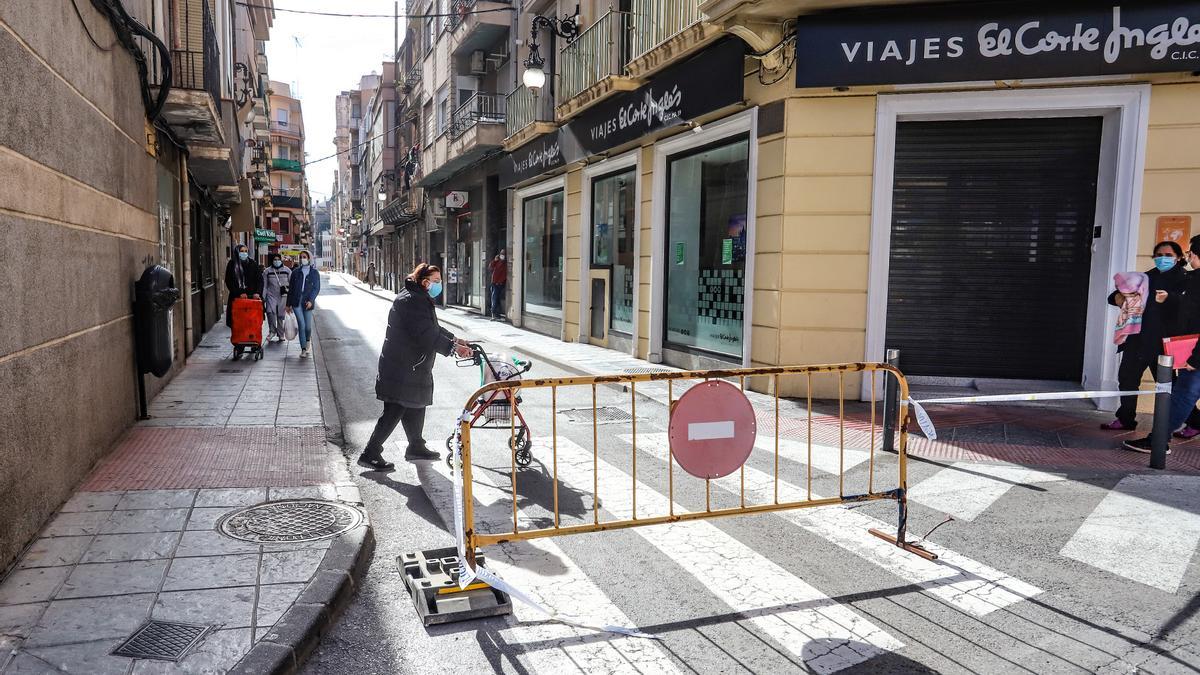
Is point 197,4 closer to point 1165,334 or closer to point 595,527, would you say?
point 595,527

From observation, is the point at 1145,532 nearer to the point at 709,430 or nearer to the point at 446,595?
the point at 709,430

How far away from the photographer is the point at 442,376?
12375 mm

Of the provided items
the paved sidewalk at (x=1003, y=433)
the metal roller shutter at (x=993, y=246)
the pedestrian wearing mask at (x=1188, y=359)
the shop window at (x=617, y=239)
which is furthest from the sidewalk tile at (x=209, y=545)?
the shop window at (x=617, y=239)

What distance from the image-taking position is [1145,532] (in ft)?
17.4

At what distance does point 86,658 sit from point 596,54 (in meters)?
14.4

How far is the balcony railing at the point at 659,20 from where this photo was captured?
11.9 metres

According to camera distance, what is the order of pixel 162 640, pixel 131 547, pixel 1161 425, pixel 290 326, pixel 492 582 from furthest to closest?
pixel 290 326
pixel 1161 425
pixel 131 547
pixel 492 582
pixel 162 640

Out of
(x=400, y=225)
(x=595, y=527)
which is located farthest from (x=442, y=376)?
(x=400, y=225)

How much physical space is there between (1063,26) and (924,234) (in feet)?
9.02

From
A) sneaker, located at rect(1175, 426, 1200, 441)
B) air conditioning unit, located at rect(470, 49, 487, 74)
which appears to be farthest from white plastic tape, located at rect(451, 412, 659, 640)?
air conditioning unit, located at rect(470, 49, 487, 74)

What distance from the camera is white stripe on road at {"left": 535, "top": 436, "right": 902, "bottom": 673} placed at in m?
3.68

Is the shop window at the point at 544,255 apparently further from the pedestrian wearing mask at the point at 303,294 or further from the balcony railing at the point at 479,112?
the pedestrian wearing mask at the point at 303,294

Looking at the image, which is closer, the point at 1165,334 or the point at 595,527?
the point at 595,527

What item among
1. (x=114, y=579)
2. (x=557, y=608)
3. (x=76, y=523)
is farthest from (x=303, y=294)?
(x=557, y=608)
